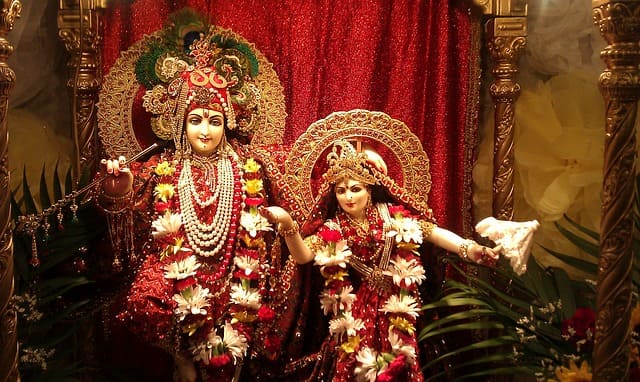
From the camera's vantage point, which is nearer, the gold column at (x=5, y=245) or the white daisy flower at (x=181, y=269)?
the gold column at (x=5, y=245)

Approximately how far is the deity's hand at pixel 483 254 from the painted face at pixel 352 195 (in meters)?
0.36

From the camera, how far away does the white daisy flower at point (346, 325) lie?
2635 millimetres

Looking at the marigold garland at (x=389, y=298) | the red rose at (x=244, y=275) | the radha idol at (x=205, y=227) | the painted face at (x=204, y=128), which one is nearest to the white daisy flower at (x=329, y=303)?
the marigold garland at (x=389, y=298)

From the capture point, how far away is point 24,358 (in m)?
2.56

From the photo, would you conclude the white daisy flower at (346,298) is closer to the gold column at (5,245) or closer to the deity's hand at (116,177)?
the deity's hand at (116,177)

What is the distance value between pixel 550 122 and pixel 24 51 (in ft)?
5.97

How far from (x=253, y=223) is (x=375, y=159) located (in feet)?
1.44

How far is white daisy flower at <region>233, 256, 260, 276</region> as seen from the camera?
2656mm

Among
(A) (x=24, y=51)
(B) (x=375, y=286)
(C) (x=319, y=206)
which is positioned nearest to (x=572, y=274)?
(B) (x=375, y=286)

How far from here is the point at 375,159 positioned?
108 inches

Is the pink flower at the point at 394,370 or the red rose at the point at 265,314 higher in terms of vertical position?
the red rose at the point at 265,314

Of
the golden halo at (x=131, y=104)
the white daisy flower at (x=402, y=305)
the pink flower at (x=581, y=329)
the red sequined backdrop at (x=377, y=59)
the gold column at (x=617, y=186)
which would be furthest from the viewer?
the red sequined backdrop at (x=377, y=59)

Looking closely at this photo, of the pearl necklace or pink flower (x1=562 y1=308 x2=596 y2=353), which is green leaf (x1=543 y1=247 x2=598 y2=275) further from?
the pearl necklace

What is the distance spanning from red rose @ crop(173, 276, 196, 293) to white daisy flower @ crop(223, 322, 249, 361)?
17cm
